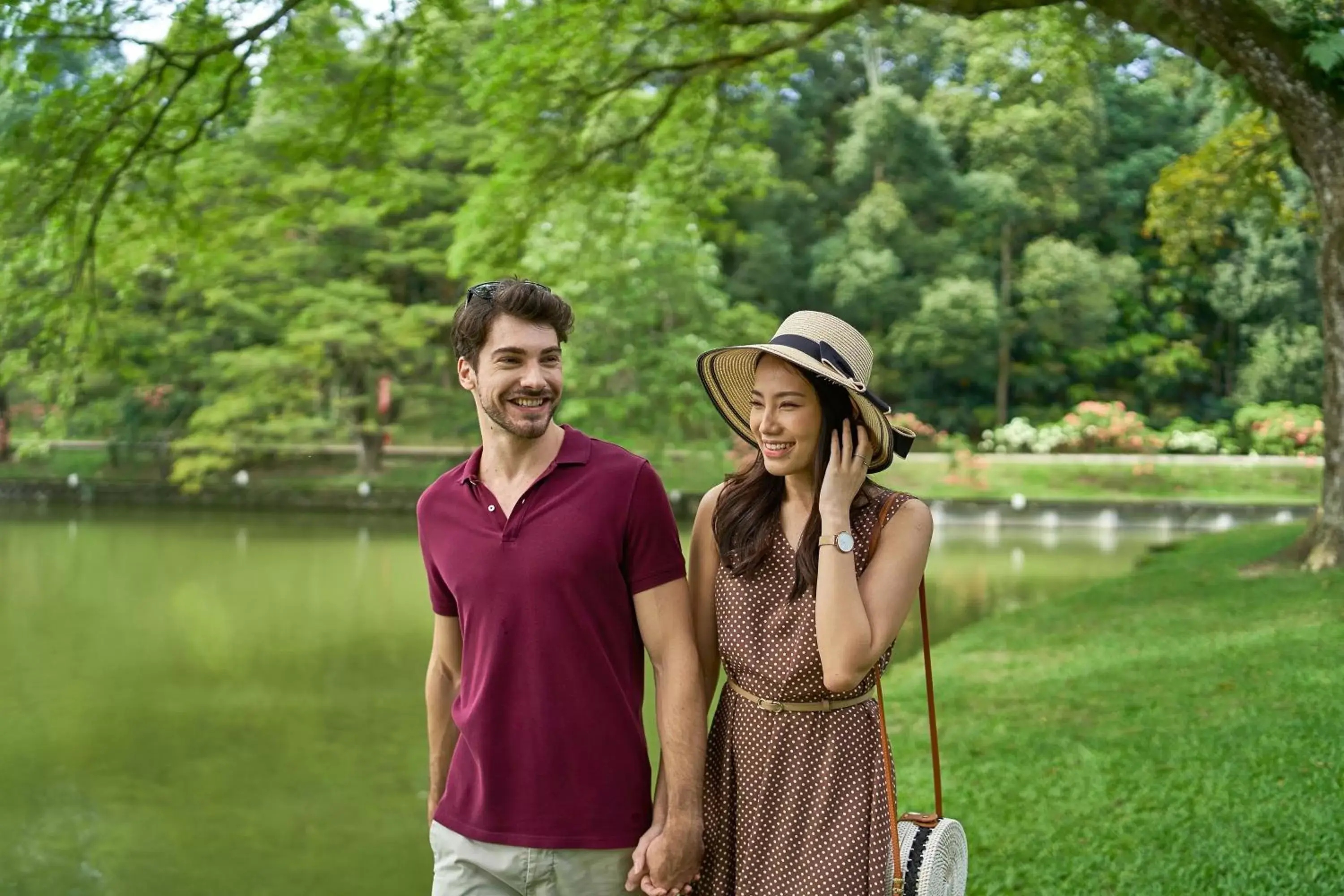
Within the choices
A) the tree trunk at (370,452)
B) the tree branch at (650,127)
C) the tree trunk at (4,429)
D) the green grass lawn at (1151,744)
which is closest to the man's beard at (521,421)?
the green grass lawn at (1151,744)

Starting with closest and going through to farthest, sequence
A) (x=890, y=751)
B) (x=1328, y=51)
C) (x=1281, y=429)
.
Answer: (x=890, y=751) < (x=1328, y=51) < (x=1281, y=429)

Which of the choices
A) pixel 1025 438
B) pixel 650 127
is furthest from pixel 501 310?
pixel 1025 438

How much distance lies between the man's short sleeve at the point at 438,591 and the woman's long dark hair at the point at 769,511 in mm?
412

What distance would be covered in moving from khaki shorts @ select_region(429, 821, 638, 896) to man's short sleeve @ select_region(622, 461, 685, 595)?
0.36m

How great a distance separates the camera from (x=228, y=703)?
295 inches

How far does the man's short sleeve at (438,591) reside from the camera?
2055 millimetres

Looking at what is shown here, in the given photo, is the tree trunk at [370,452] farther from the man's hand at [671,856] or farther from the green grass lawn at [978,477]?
the man's hand at [671,856]

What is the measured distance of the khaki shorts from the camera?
1862 mm

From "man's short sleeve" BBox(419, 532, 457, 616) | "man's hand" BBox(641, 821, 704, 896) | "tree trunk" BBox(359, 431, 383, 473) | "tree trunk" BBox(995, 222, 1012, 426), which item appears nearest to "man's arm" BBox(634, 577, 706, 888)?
"man's hand" BBox(641, 821, 704, 896)

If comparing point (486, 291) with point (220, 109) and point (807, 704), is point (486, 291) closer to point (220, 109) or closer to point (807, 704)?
point (807, 704)

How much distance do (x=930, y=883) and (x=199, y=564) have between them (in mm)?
11796

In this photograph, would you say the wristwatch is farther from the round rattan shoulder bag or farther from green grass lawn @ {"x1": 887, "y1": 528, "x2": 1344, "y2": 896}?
green grass lawn @ {"x1": 887, "y1": 528, "x2": 1344, "y2": 896}

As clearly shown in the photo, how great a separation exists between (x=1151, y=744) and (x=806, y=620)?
3.29 meters

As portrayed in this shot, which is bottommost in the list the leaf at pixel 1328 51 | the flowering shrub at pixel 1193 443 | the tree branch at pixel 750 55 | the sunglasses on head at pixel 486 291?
the flowering shrub at pixel 1193 443
